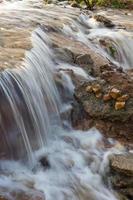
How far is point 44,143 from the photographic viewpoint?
7383 millimetres

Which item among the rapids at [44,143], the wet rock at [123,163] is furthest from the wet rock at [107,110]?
the wet rock at [123,163]

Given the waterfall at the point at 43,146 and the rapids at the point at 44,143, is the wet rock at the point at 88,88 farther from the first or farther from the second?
the waterfall at the point at 43,146

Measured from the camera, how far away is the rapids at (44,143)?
6391 millimetres

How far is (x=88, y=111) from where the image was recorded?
7895mm

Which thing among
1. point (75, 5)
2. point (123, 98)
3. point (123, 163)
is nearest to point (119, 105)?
point (123, 98)

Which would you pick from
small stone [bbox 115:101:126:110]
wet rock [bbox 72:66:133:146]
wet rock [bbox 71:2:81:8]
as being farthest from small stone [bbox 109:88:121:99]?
wet rock [bbox 71:2:81:8]

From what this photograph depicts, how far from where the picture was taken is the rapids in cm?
639

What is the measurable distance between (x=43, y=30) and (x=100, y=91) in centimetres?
359

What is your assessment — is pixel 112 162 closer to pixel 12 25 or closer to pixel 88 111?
pixel 88 111

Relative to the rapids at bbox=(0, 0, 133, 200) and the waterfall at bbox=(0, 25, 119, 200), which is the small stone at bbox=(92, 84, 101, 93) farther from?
the waterfall at bbox=(0, 25, 119, 200)

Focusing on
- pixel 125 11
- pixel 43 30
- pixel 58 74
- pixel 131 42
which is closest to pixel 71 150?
pixel 58 74

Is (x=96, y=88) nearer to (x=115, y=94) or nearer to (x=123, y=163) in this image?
(x=115, y=94)

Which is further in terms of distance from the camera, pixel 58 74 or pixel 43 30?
pixel 43 30

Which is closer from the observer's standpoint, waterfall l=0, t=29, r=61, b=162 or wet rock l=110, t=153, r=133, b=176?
wet rock l=110, t=153, r=133, b=176
